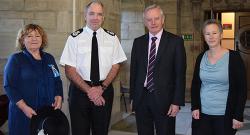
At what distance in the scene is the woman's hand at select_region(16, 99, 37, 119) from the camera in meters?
2.68

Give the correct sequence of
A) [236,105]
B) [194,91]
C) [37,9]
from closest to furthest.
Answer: [236,105]
[194,91]
[37,9]

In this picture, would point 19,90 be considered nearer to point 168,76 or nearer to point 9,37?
point 168,76

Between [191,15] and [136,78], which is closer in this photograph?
[136,78]

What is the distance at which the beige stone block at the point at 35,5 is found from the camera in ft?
15.2

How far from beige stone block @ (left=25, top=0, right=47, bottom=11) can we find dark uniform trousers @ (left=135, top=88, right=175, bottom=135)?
224cm

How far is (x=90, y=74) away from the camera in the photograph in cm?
305

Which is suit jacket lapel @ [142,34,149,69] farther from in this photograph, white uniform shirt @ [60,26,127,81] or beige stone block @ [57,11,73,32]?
beige stone block @ [57,11,73,32]

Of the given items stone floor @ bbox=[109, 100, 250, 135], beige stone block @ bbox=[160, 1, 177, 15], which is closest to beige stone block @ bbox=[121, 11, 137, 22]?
beige stone block @ bbox=[160, 1, 177, 15]

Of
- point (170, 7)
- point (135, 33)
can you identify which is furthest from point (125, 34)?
point (170, 7)

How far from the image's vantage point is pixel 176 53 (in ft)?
9.57

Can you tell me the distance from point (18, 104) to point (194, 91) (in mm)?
1308

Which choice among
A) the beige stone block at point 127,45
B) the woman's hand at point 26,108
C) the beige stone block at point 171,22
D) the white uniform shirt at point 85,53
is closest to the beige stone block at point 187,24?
the beige stone block at point 171,22

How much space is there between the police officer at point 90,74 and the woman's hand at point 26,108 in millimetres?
452

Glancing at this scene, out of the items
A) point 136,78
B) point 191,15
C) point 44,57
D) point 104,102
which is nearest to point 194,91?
point 136,78
